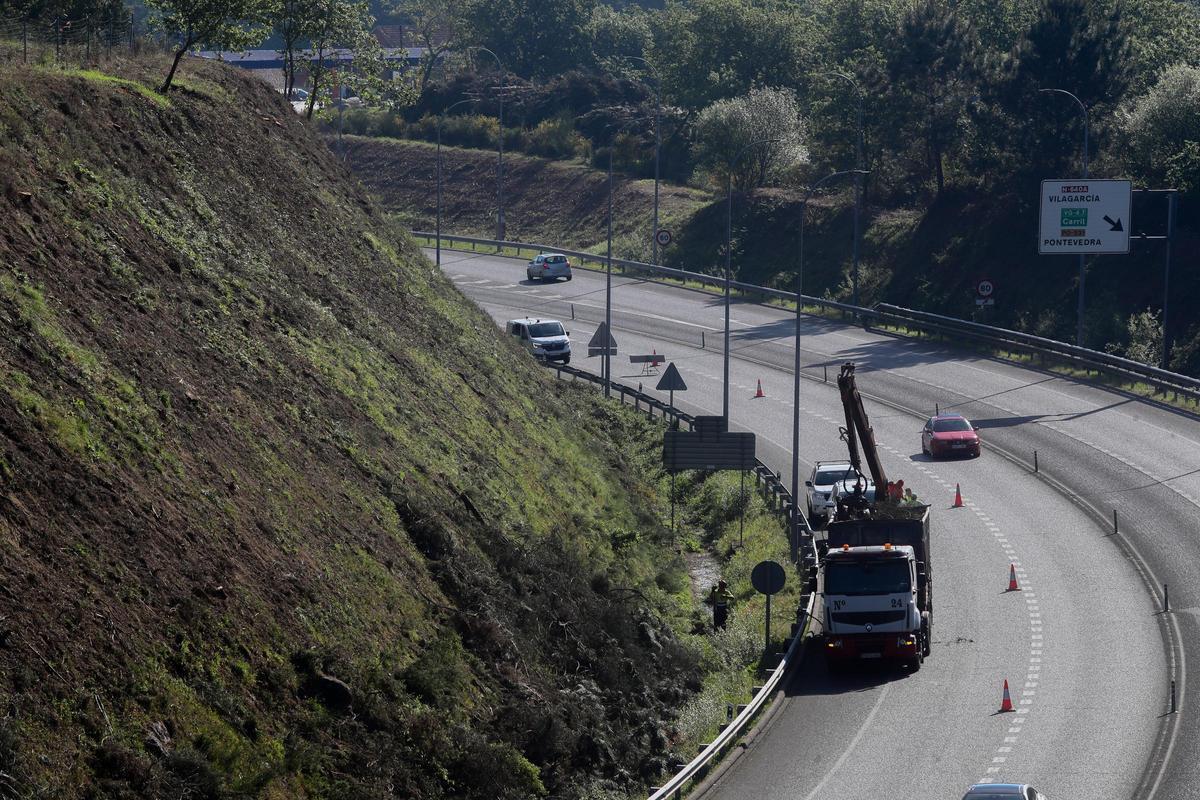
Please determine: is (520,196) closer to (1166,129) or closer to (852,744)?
(1166,129)

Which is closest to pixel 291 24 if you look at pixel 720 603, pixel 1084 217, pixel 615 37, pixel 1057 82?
pixel 720 603

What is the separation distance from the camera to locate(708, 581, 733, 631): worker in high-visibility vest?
100ft

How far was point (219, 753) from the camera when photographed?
16531 millimetres

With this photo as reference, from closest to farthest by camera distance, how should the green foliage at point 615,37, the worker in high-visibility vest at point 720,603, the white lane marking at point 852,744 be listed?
the white lane marking at point 852,744 < the worker in high-visibility vest at point 720,603 < the green foliage at point 615,37

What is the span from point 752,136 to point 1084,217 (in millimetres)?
31175

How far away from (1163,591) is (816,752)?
492 inches

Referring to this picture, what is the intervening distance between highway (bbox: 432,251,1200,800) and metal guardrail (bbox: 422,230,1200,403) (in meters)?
1.13

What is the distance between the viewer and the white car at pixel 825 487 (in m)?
39.7

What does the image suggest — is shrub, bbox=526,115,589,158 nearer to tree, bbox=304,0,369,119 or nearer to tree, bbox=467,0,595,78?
tree, bbox=467,0,595,78

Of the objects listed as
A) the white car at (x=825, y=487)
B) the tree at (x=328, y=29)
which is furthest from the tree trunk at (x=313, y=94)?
the white car at (x=825, y=487)

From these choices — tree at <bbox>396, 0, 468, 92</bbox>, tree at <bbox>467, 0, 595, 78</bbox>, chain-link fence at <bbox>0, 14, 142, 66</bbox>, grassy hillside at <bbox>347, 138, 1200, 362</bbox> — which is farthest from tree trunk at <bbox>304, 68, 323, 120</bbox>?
tree at <bbox>467, 0, 595, 78</bbox>

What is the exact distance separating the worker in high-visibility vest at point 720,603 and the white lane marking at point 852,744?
395 centimetres

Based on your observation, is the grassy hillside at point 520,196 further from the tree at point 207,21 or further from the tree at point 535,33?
the tree at point 207,21

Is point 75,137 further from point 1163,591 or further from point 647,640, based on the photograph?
point 1163,591
